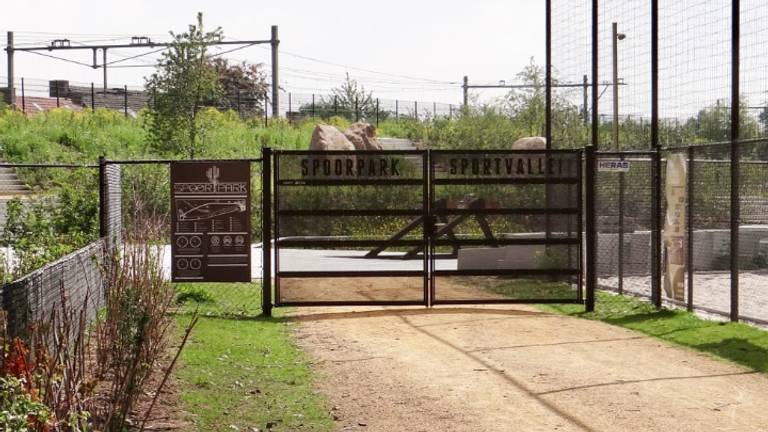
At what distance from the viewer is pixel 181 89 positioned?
3103cm

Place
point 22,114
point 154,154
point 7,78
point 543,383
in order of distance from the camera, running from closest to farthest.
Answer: point 543,383 < point 154,154 < point 22,114 < point 7,78

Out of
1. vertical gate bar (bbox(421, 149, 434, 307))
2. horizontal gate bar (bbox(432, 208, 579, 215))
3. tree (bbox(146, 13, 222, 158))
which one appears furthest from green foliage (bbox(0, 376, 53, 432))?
tree (bbox(146, 13, 222, 158))

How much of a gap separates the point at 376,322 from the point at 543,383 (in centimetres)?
506

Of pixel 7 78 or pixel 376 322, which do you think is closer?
pixel 376 322

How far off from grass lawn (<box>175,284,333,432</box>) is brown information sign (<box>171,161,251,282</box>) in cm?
84

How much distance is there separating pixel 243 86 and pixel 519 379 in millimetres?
54993

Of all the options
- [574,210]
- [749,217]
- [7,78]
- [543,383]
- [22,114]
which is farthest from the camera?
[7,78]

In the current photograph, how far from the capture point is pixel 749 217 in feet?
49.5

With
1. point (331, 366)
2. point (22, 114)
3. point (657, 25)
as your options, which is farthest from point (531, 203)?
point (22, 114)

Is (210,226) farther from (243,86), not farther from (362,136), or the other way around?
(243,86)

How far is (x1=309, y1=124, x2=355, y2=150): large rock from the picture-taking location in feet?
126

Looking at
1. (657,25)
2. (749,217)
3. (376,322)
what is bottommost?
(376,322)

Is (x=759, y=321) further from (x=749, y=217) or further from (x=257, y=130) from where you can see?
(x=257, y=130)

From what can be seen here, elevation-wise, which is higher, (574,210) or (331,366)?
(574,210)
